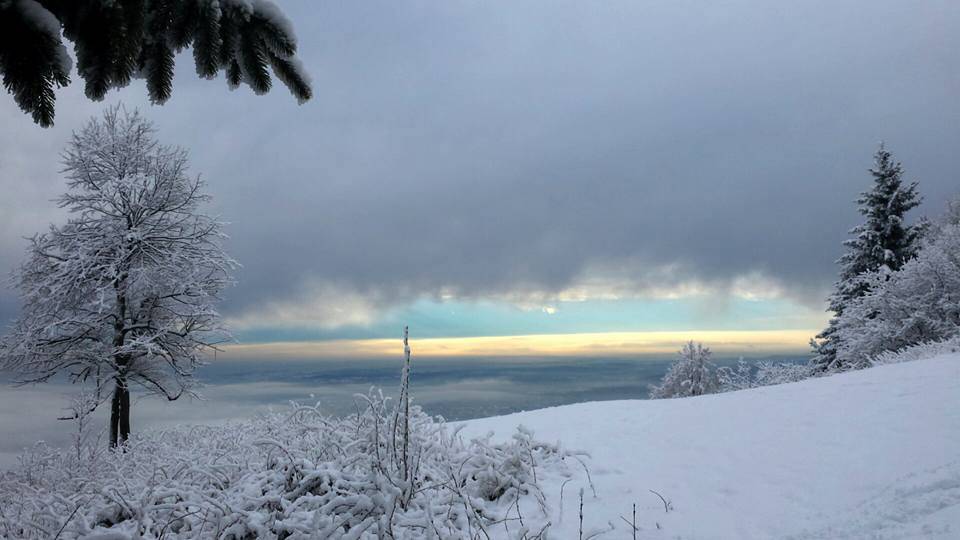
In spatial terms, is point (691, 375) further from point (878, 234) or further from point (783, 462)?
point (783, 462)

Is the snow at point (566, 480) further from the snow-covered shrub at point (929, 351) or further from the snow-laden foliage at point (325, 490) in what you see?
the snow-covered shrub at point (929, 351)

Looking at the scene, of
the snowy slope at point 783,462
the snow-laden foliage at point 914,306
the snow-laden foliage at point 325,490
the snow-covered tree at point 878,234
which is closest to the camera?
the snow-laden foliage at point 325,490

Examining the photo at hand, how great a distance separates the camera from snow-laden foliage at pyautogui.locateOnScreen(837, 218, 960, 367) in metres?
17.7

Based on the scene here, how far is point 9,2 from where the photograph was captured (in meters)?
2.25

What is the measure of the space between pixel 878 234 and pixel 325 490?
26.5 metres

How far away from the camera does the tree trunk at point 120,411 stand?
506 inches

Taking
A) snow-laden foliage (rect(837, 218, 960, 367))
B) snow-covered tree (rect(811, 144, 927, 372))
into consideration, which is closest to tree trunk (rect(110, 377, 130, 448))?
snow-laden foliage (rect(837, 218, 960, 367))

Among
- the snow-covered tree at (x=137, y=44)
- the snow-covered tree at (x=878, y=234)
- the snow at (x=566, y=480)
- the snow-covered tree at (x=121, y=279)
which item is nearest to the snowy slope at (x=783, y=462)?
the snow at (x=566, y=480)

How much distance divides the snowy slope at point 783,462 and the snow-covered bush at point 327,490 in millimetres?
569

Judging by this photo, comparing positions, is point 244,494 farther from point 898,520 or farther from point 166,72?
point 898,520

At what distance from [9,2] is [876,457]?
309 inches

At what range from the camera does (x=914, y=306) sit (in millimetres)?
18312

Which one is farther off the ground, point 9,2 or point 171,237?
point 171,237

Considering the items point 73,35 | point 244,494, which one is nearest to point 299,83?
point 73,35
